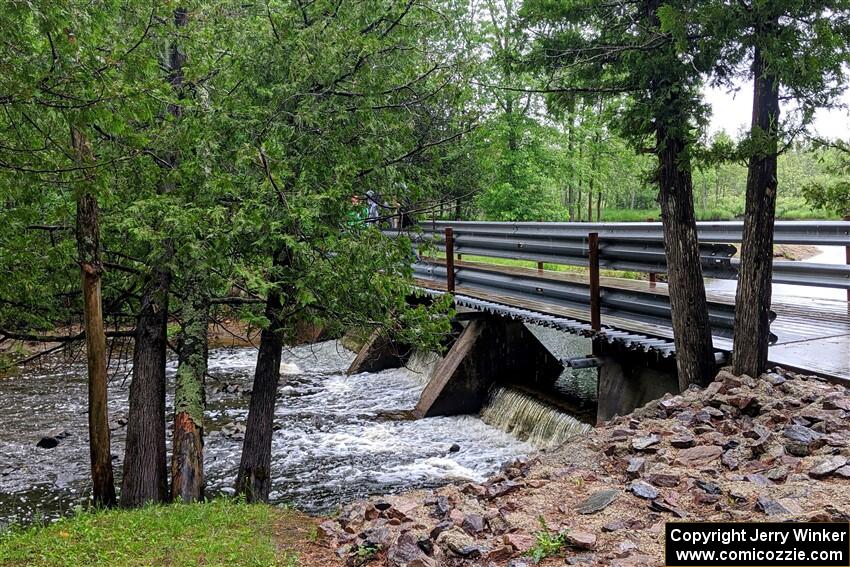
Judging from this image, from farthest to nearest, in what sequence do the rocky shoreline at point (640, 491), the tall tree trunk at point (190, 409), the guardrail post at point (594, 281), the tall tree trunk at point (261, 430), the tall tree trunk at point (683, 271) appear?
the tall tree trunk at point (261, 430)
the guardrail post at point (594, 281)
the tall tree trunk at point (190, 409)
the tall tree trunk at point (683, 271)
the rocky shoreline at point (640, 491)

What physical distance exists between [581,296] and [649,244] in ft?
4.66

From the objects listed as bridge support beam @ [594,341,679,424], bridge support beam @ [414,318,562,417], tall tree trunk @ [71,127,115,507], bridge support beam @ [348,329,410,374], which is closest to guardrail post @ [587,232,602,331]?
bridge support beam @ [594,341,679,424]

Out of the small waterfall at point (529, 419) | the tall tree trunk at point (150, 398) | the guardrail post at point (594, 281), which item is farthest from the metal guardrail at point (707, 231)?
the tall tree trunk at point (150, 398)

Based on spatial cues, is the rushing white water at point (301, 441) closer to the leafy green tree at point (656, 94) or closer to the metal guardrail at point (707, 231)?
the metal guardrail at point (707, 231)

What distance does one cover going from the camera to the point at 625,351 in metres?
8.07

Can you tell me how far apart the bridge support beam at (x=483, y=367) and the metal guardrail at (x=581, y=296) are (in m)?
0.94

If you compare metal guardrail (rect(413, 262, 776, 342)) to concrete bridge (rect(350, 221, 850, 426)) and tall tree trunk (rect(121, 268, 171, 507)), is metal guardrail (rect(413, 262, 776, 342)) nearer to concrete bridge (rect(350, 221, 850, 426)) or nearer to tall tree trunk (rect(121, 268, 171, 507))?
concrete bridge (rect(350, 221, 850, 426))

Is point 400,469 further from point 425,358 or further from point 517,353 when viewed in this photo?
point 425,358

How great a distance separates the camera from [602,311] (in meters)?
8.06

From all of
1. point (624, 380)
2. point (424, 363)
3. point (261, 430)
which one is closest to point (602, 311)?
point (624, 380)

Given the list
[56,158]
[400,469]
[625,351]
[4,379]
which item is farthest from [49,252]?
[4,379]

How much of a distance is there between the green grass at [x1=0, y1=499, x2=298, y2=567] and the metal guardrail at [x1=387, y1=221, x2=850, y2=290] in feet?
11.5

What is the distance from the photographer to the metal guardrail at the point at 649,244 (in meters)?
6.41

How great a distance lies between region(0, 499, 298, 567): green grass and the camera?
471 cm
